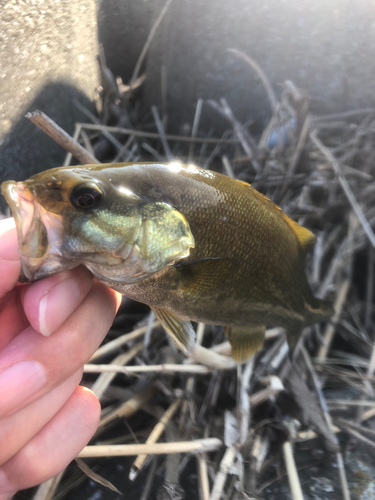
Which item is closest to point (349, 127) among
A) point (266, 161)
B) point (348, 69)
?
point (348, 69)

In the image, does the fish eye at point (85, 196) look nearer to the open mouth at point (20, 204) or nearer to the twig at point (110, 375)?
the open mouth at point (20, 204)

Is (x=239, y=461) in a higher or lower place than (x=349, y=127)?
lower

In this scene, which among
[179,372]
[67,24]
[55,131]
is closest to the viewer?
[55,131]

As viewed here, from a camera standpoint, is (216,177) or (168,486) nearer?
(216,177)

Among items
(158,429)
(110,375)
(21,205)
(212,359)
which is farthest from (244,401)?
(21,205)

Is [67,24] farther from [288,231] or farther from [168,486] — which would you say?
[168,486]

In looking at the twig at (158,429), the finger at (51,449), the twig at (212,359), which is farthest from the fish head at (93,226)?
the twig at (158,429)
